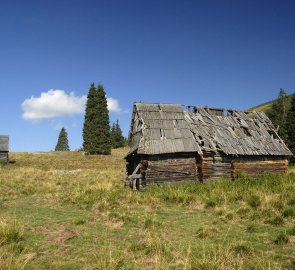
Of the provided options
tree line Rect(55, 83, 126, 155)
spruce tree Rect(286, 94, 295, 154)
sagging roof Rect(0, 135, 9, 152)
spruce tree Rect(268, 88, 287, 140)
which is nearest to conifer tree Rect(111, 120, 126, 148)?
tree line Rect(55, 83, 126, 155)

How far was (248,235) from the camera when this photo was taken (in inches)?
374

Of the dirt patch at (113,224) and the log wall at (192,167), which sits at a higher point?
the log wall at (192,167)

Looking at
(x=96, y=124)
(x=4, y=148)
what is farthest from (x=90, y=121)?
(x=4, y=148)

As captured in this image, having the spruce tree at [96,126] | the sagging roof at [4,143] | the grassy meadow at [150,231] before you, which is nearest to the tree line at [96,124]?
A: the spruce tree at [96,126]

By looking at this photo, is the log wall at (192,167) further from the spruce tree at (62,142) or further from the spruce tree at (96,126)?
the spruce tree at (62,142)

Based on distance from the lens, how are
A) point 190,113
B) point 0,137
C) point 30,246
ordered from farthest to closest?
point 0,137, point 190,113, point 30,246

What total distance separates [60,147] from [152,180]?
84.7 metres

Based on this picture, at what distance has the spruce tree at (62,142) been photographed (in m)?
103

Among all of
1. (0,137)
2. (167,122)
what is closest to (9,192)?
(167,122)

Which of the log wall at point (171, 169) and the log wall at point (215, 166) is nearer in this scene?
the log wall at point (171, 169)

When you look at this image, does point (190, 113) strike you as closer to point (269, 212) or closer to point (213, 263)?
point (269, 212)

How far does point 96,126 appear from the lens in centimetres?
6066

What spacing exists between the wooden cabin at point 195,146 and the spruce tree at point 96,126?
3418 centimetres

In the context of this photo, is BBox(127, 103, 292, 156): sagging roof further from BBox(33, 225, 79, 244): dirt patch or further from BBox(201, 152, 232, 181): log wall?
BBox(33, 225, 79, 244): dirt patch
